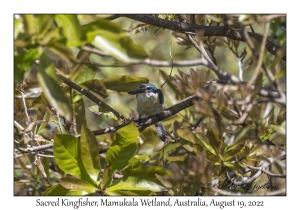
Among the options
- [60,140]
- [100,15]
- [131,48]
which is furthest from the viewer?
[60,140]

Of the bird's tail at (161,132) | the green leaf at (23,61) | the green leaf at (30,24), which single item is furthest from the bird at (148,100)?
the green leaf at (30,24)

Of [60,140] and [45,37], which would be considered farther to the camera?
[60,140]

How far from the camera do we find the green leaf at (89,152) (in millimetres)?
2170

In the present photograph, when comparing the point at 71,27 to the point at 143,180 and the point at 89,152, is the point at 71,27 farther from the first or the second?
the point at 143,180

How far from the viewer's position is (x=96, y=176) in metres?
2.21

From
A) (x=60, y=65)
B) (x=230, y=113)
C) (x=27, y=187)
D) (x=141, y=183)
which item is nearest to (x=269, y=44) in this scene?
(x=230, y=113)

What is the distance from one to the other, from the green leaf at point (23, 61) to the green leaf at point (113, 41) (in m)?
0.22

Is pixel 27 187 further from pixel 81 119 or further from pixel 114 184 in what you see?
pixel 114 184

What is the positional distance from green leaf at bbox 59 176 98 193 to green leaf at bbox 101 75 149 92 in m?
0.72

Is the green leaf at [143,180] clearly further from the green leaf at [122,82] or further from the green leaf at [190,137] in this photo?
the green leaf at [122,82]

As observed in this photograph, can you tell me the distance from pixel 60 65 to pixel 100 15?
901 mm

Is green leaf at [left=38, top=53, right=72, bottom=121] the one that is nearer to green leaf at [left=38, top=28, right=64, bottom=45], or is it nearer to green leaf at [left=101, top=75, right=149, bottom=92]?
green leaf at [left=38, top=28, right=64, bottom=45]
